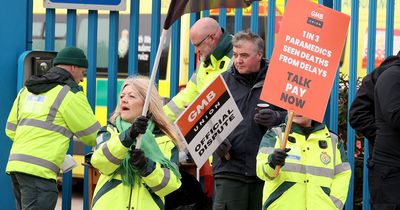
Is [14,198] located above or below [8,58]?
below

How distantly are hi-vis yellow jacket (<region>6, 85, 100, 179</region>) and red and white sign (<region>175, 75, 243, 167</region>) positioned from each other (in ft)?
3.59

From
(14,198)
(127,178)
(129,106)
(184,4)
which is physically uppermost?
(184,4)

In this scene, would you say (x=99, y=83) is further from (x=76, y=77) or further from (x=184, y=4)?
(x=184, y=4)

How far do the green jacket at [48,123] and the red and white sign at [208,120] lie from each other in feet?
3.60

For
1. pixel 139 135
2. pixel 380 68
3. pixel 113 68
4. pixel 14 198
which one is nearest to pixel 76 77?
pixel 113 68

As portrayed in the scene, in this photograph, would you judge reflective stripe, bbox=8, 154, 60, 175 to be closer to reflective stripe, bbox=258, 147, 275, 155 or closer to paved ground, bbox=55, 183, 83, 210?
reflective stripe, bbox=258, 147, 275, 155

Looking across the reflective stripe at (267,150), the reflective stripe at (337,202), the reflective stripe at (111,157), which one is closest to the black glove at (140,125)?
the reflective stripe at (111,157)

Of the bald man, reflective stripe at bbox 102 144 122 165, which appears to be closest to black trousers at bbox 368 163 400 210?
the bald man

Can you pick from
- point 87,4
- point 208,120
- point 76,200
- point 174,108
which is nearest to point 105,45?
point 76,200

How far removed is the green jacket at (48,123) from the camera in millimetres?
7512

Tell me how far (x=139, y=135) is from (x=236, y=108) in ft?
3.80

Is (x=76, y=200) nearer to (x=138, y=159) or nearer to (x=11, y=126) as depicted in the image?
(x=11, y=126)

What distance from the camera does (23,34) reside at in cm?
841

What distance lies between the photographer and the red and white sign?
6.80 meters
